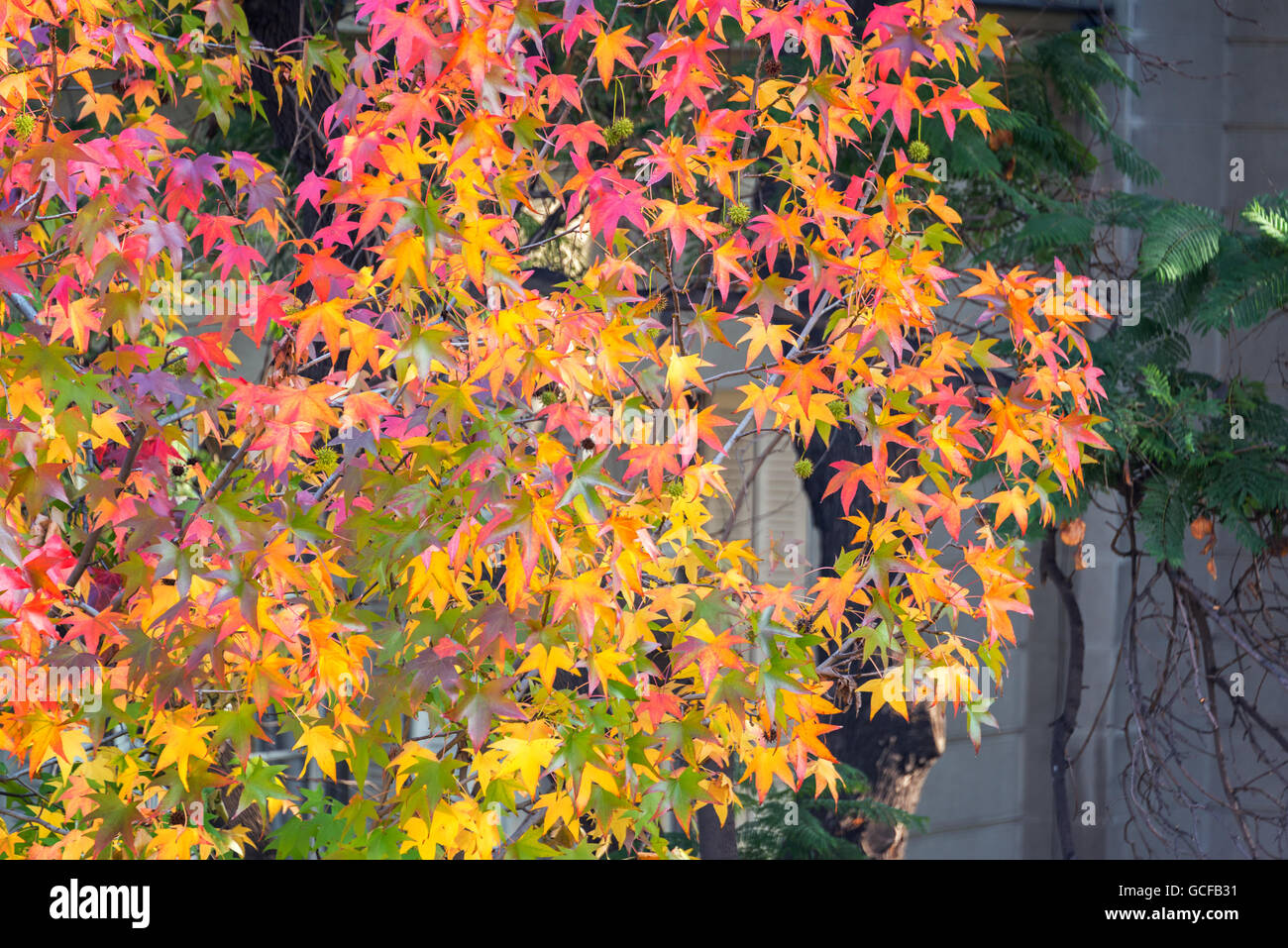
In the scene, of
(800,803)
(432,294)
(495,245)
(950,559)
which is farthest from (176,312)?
(950,559)

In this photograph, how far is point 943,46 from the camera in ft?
7.88

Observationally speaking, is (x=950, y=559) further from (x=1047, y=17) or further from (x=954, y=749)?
(x=1047, y=17)
